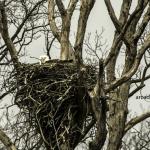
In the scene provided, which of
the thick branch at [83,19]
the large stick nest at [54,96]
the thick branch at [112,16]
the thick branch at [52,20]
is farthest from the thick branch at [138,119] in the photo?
the thick branch at [83,19]

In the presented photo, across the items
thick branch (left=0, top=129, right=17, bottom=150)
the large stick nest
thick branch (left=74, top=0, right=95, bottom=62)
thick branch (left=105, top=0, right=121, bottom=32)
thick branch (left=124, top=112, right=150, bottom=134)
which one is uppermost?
thick branch (left=105, top=0, right=121, bottom=32)

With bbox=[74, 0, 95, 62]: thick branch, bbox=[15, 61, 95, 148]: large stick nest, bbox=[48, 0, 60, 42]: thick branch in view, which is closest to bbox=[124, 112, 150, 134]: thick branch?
bbox=[48, 0, 60, 42]: thick branch

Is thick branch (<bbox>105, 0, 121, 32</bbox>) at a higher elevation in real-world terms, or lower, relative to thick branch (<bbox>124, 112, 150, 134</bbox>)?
higher

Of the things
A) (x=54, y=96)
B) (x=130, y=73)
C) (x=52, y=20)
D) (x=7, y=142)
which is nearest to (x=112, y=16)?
(x=52, y=20)

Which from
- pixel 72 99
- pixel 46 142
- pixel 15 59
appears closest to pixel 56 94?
pixel 72 99

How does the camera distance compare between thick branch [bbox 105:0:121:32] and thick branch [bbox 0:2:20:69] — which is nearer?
thick branch [bbox 0:2:20:69]

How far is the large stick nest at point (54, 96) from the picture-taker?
247 inches

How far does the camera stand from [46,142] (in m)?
6.39

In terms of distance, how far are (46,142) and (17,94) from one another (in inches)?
28.5

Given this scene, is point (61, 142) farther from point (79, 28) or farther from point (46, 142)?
point (79, 28)

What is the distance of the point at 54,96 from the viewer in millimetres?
6324

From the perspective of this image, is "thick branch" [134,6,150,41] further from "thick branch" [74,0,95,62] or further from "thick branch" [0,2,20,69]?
"thick branch" [0,2,20,69]

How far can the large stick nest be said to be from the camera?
20.6 ft

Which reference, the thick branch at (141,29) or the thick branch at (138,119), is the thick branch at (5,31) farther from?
the thick branch at (138,119)
